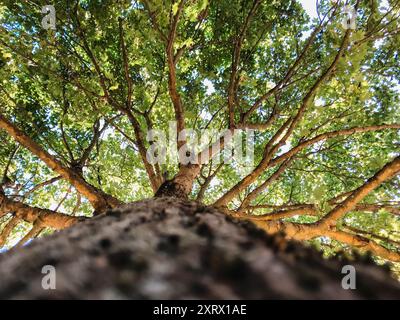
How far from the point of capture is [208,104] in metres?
8.00

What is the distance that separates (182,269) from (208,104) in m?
7.26

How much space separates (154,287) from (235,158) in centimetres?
906

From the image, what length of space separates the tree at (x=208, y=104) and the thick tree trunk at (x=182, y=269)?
2.48m

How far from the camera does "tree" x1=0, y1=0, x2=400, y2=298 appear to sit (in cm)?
431

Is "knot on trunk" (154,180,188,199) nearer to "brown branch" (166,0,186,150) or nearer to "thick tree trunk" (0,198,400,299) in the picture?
"brown branch" (166,0,186,150)

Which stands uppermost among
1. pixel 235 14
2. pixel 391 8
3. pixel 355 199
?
pixel 235 14

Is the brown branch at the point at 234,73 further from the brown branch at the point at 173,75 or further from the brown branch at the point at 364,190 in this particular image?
the brown branch at the point at 364,190

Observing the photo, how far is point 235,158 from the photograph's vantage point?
9812mm

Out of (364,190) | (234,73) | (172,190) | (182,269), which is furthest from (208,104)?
(182,269)

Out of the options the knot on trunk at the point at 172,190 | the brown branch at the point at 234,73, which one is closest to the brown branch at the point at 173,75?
the brown branch at the point at 234,73

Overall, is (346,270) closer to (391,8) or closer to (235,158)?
→ (391,8)

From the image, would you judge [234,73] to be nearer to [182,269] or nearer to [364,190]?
[364,190]

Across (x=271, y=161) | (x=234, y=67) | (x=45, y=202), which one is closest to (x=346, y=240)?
(x=271, y=161)

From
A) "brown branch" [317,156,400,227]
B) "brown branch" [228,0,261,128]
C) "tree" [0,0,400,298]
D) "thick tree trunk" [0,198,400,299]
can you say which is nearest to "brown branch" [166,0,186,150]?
"tree" [0,0,400,298]
